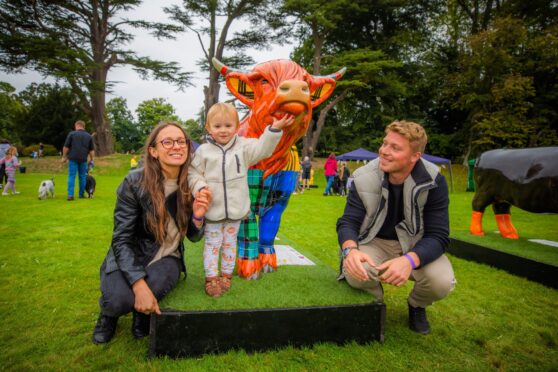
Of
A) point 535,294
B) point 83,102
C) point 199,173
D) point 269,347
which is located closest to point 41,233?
point 199,173

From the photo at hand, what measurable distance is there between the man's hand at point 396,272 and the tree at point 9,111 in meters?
31.3

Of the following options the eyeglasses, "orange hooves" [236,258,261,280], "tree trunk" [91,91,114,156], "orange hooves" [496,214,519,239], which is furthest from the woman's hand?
"tree trunk" [91,91,114,156]

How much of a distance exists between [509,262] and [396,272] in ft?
9.29

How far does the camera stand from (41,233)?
4.95 metres

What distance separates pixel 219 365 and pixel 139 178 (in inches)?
47.2

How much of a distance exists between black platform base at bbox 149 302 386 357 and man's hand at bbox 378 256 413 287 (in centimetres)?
33

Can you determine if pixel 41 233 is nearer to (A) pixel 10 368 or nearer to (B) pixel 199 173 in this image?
(A) pixel 10 368

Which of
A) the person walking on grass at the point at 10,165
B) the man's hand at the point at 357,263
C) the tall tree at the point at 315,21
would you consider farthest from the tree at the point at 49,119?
the man's hand at the point at 357,263

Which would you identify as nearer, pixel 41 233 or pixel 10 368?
pixel 10 368

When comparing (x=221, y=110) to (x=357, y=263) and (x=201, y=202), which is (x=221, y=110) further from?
(x=357, y=263)

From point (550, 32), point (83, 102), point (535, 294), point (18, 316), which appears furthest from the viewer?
point (83, 102)

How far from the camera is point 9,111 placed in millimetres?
29672

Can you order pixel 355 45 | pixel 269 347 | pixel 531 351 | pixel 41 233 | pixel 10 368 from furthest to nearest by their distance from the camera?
pixel 355 45, pixel 41 233, pixel 531 351, pixel 269 347, pixel 10 368

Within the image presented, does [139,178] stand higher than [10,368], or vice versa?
[139,178]
